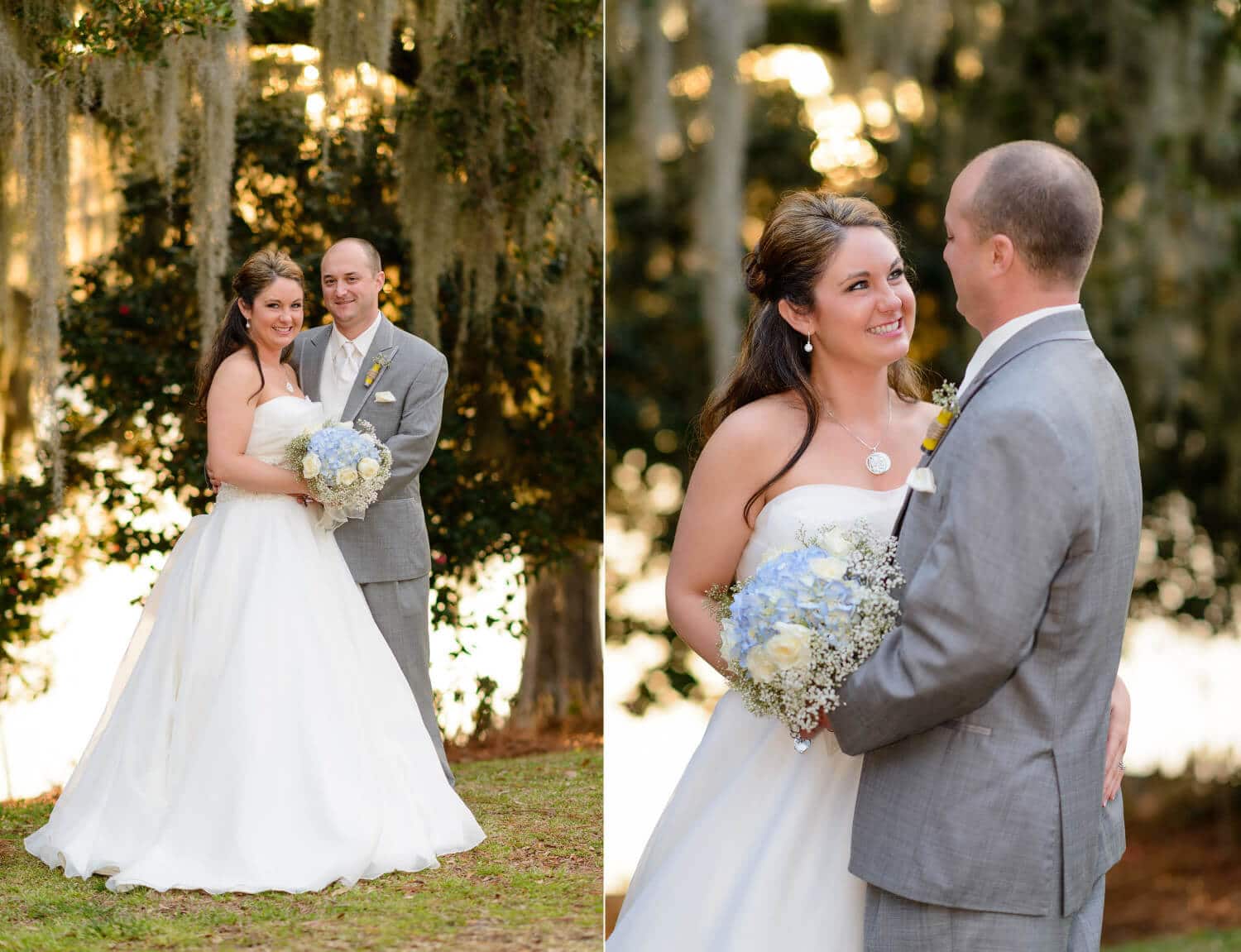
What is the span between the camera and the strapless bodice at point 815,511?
6.81 feet

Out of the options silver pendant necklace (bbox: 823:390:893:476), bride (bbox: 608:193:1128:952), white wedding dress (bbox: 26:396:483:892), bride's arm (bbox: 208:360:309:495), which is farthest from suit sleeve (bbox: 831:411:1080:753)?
bride's arm (bbox: 208:360:309:495)

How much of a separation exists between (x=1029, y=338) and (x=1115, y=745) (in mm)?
657

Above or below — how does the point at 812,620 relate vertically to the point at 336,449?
below

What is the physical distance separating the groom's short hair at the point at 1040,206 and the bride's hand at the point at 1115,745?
0.67 metres

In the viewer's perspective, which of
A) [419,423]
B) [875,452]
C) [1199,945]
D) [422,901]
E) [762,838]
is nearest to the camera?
Result: [762,838]

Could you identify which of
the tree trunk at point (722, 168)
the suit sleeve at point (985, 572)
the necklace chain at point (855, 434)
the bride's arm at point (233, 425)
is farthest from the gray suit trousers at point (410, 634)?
the tree trunk at point (722, 168)

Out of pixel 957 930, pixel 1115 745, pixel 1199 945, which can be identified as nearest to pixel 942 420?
pixel 1115 745

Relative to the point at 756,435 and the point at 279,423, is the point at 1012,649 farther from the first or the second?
the point at 279,423

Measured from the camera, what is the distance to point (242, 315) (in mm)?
2607

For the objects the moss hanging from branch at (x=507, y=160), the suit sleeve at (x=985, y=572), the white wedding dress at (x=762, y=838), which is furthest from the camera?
the moss hanging from branch at (x=507, y=160)

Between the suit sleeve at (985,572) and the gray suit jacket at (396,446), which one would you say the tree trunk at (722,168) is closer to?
the gray suit jacket at (396,446)

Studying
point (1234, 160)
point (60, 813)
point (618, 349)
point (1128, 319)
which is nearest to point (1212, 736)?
point (1128, 319)

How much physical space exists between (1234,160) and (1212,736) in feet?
9.90

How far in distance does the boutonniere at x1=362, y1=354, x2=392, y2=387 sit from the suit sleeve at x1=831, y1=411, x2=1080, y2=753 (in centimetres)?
144
